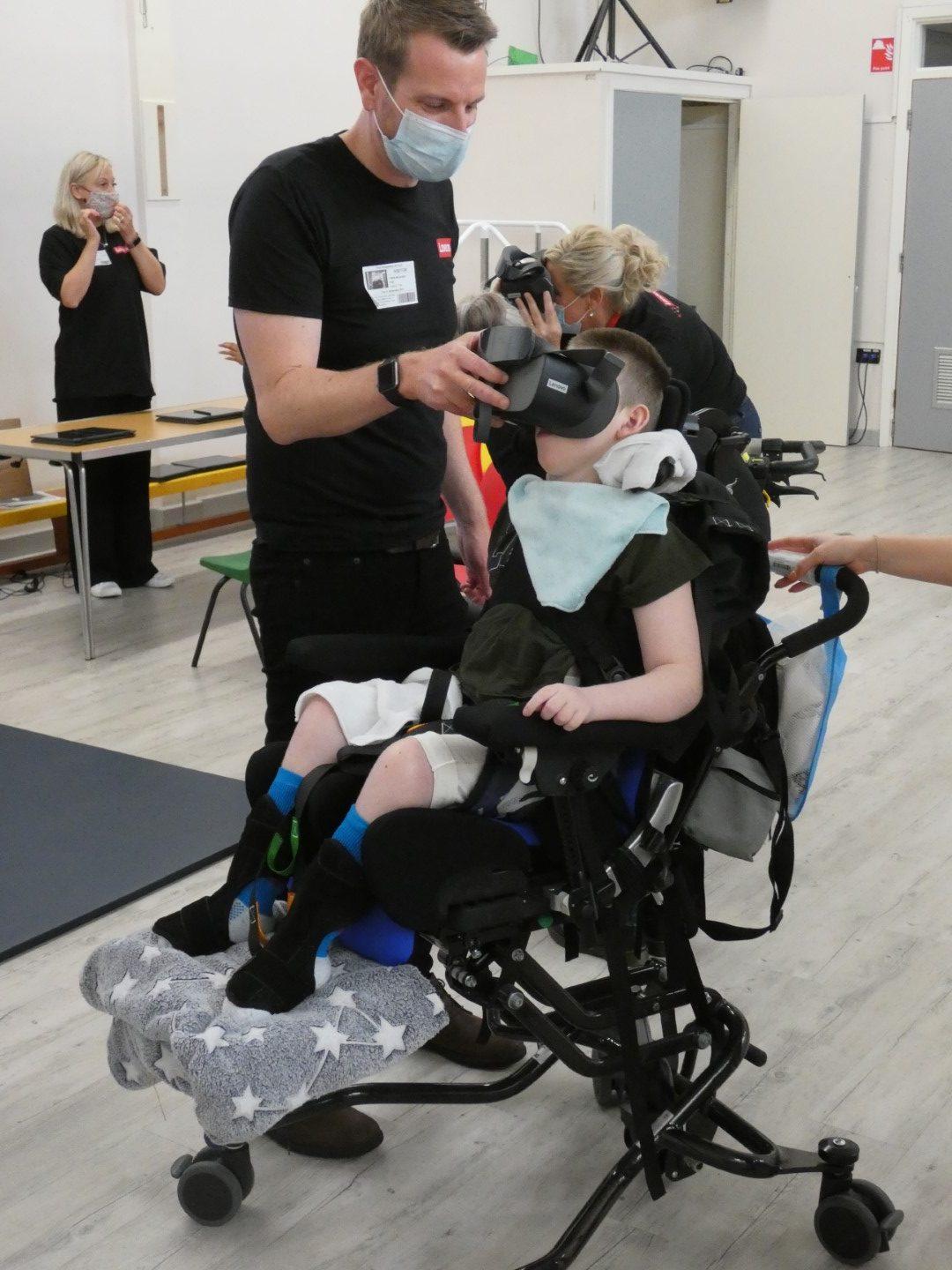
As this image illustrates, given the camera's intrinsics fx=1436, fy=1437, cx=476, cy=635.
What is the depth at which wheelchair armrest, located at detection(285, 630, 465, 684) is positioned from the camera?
6.16ft

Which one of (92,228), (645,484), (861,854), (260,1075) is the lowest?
(861,854)

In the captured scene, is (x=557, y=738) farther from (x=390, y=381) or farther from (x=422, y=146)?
(x=422, y=146)

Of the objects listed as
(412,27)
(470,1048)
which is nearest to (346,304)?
(412,27)

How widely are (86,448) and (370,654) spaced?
3022 mm

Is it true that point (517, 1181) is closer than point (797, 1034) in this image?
Yes

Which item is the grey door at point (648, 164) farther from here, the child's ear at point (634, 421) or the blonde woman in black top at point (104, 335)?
the child's ear at point (634, 421)

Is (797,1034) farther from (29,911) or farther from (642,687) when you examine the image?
(29,911)

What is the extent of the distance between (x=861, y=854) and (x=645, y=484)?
1731 millimetres

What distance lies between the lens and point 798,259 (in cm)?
882

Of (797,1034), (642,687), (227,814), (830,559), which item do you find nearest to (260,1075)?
(642,687)

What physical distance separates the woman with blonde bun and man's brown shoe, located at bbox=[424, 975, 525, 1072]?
1.57 m

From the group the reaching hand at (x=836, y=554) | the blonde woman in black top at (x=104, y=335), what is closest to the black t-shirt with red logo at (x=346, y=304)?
the reaching hand at (x=836, y=554)

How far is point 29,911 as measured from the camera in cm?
288

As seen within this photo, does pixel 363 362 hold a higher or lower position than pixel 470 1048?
higher
